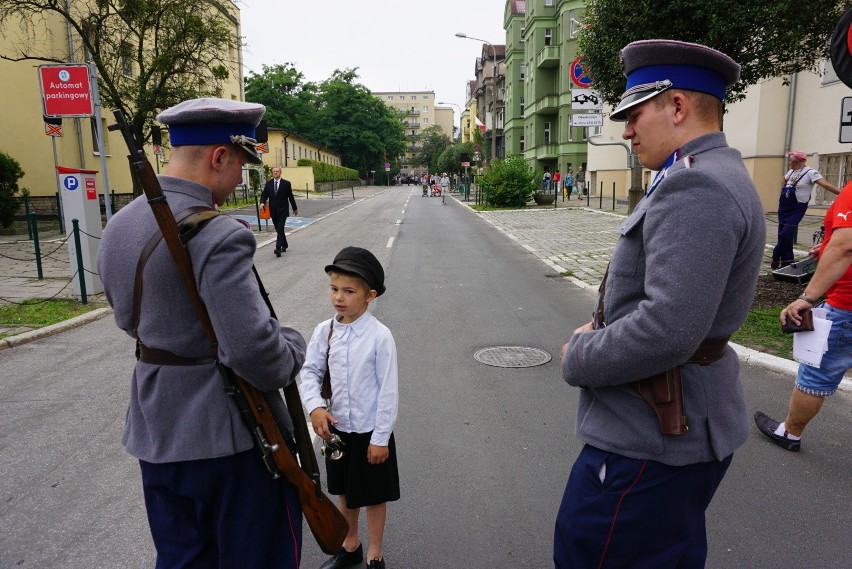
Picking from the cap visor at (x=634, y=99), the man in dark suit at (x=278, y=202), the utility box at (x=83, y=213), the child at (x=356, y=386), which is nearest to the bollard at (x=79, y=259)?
the utility box at (x=83, y=213)

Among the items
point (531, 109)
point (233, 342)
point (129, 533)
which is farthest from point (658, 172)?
point (531, 109)

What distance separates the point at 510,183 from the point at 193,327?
28.6 meters

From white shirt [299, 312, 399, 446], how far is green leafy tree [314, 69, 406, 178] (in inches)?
3182

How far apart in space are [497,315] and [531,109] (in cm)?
4828

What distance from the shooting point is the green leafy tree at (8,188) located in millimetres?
16656

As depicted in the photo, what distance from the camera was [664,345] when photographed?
158cm

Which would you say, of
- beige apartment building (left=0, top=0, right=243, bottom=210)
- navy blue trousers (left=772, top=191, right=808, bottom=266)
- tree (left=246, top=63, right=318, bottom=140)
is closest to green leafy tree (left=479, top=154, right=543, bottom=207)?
beige apartment building (left=0, top=0, right=243, bottom=210)

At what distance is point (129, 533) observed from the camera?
3176 millimetres

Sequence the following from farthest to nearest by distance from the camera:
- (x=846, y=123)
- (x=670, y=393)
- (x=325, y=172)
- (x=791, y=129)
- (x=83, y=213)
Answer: (x=325, y=172) < (x=791, y=129) < (x=83, y=213) < (x=846, y=123) < (x=670, y=393)

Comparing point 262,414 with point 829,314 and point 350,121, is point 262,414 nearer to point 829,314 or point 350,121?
point 829,314

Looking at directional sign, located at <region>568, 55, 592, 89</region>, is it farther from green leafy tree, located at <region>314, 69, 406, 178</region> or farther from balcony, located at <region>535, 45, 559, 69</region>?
green leafy tree, located at <region>314, 69, 406, 178</region>

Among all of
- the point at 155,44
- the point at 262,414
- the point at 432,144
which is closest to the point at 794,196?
the point at 262,414

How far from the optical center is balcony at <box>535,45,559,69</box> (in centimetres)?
4634

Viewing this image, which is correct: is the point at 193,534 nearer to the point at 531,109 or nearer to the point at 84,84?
the point at 84,84
